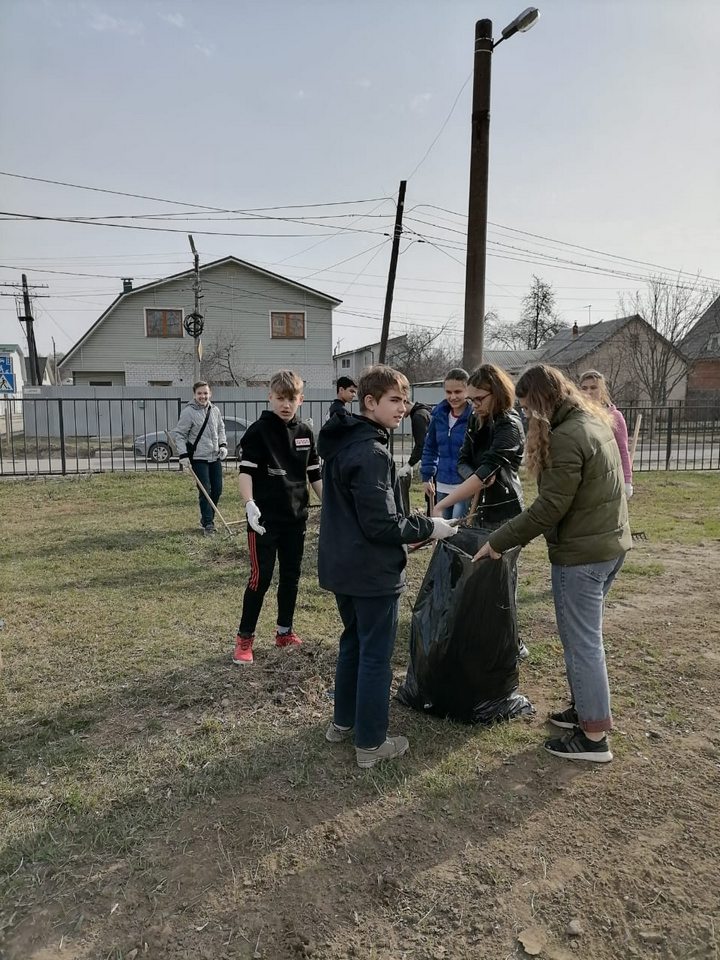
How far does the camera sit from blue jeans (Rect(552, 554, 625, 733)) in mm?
2645

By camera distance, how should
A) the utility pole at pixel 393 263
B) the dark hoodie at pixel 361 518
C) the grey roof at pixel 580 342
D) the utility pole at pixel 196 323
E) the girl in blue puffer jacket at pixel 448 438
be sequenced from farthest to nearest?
the grey roof at pixel 580 342
the utility pole at pixel 196 323
the utility pole at pixel 393 263
the girl in blue puffer jacket at pixel 448 438
the dark hoodie at pixel 361 518

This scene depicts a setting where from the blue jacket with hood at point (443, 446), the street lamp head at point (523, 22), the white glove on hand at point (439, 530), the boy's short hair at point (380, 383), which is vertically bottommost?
the white glove on hand at point (439, 530)

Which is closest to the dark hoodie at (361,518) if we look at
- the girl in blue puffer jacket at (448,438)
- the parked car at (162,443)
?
the girl in blue puffer jacket at (448,438)

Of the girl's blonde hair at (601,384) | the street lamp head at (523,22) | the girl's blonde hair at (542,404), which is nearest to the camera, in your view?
the girl's blonde hair at (542,404)

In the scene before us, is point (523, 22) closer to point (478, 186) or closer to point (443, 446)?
point (478, 186)

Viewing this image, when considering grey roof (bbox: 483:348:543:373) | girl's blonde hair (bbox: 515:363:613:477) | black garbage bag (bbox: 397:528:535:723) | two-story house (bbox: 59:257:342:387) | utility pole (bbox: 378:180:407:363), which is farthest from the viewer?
grey roof (bbox: 483:348:543:373)

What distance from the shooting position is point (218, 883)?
81.1 inches

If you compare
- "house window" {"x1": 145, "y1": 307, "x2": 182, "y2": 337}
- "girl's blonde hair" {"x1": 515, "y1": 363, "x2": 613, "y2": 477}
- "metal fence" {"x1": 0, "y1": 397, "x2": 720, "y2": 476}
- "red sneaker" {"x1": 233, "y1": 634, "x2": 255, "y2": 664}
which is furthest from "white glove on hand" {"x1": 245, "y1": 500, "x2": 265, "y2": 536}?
"house window" {"x1": 145, "y1": 307, "x2": 182, "y2": 337}

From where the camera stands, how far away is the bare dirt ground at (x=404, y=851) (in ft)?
6.09

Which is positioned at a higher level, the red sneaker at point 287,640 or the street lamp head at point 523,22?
the street lamp head at point 523,22

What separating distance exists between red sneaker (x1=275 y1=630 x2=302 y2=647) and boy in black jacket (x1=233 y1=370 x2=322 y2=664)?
24 cm

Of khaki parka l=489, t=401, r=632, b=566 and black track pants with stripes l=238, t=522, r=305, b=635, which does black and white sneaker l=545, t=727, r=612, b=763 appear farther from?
black track pants with stripes l=238, t=522, r=305, b=635

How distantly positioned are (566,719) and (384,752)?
93cm

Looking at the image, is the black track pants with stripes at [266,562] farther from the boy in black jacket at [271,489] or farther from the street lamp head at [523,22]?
the street lamp head at [523,22]
